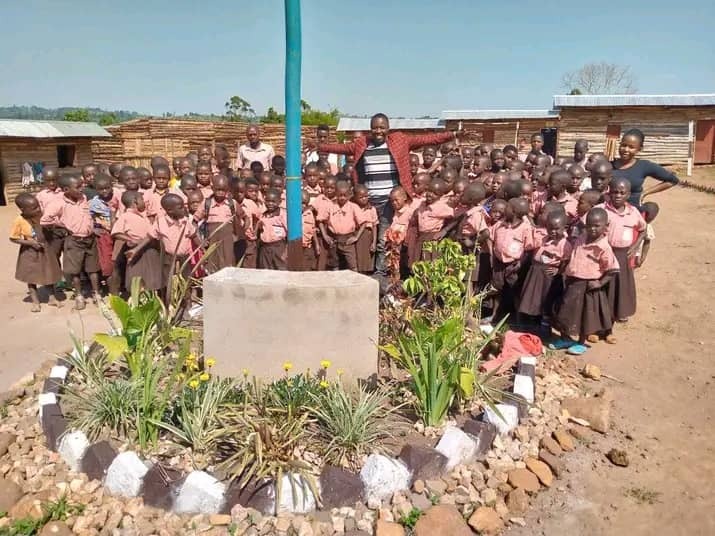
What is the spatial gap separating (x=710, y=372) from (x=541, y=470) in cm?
209

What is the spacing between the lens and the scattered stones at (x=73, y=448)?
2965mm

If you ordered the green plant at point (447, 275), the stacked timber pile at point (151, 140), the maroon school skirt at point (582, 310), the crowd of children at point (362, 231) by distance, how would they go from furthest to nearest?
the stacked timber pile at point (151, 140) → the crowd of children at point (362, 231) → the maroon school skirt at point (582, 310) → the green plant at point (447, 275)

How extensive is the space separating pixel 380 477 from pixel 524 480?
2.57 feet

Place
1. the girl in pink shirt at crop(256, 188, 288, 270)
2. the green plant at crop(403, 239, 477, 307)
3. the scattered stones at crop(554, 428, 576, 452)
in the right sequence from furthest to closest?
the girl in pink shirt at crop(256, 188, 288, 270) → the green plant at crop(403, 239, 477, 307) → the scattered stones at crop(554, 428, 576, 452)

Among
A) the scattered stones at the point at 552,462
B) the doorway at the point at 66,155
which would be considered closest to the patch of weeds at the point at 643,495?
the scattered stones at the point at 552,462

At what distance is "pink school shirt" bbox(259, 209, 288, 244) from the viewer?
211 inches

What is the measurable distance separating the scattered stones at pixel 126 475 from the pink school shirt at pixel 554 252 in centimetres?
330

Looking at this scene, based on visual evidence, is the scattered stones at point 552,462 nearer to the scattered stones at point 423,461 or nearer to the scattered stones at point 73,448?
the scattered stones at point 423,461

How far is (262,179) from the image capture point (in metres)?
6.08

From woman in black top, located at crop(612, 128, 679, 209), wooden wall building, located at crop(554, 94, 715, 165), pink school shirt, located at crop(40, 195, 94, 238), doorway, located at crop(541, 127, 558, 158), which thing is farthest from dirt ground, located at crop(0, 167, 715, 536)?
doorway, located at crop(541, 127, 558, 158)

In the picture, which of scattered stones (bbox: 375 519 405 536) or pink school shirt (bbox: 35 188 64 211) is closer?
scattered stones (bbox: 375 519 405 536)

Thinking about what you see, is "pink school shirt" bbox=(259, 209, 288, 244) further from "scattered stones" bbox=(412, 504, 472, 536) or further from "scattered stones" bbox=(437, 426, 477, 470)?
"scattered stones" bbox=(412, 504, 472, 536)

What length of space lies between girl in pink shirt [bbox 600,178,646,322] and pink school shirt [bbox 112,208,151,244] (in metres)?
3.97

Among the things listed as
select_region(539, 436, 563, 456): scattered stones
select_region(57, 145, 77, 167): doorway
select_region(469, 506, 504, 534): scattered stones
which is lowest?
select_region(469, 506, 504, 534): scattered stones
